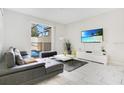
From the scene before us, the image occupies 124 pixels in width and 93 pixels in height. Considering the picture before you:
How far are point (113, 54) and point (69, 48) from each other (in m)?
2.87

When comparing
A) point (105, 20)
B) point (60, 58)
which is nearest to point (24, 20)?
point (60, 58)

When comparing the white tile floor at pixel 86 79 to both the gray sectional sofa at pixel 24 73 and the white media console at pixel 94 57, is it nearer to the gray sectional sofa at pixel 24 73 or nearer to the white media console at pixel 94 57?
the gray sectional sofa at pixel 24 73

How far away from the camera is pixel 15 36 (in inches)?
159

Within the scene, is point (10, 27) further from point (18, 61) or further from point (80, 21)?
point (80, 21)

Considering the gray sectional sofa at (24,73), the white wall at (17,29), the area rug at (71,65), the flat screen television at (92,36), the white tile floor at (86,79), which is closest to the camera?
the gray sectional sofa at (24,73)

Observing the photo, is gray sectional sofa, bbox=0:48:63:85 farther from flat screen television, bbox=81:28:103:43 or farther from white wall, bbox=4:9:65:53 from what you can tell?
flat screen television, bbox=81:28:103:43

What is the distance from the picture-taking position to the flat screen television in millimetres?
4358

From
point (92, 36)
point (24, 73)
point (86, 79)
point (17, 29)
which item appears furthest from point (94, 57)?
point (17, 29)

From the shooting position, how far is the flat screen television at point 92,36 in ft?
14.3

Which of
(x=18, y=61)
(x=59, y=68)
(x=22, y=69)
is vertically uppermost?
(x=18, y=61)

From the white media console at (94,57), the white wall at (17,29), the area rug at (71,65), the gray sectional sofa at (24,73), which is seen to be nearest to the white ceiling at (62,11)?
the white wall at (17,29)

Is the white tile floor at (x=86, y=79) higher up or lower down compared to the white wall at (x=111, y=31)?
lower down

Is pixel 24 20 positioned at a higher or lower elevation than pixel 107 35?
higher

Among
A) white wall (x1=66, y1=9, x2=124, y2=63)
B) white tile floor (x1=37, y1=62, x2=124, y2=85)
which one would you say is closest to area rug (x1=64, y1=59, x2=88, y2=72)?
white tile floor (x1=37, y1=62, x2=124, y2=85)
